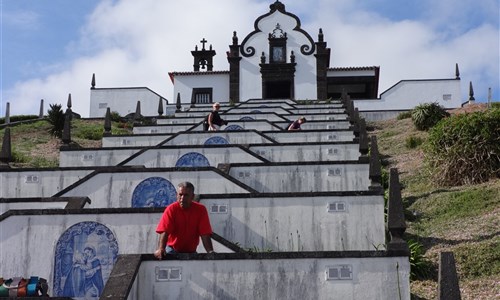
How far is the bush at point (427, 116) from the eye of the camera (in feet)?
101

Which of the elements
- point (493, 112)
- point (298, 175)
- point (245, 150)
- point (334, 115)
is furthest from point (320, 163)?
point (334, 115)

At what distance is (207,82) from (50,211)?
119 feet

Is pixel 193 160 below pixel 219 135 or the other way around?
below

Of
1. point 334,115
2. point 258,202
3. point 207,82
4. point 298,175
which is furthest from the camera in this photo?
point 207,82

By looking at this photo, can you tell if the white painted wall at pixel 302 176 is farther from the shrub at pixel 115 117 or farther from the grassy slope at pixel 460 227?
the shrub at pixel 115 117

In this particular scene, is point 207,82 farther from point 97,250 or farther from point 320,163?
point 97,250

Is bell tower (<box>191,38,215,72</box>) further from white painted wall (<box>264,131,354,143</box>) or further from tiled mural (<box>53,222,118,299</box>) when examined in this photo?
tiled mural (<box>53,222,118,299</box>)

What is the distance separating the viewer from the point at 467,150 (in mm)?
19453

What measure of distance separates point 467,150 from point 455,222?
157 inches

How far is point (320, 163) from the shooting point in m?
16.8

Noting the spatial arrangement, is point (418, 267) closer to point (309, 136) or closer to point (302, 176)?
point (302, 176)

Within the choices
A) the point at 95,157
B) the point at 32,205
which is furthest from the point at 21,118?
the point at 32,205

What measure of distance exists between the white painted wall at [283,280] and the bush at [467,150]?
10212 millimetres

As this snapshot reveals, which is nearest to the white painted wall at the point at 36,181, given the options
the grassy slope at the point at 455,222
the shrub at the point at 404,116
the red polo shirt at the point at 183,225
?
the grassy slope at the point at 455,222
